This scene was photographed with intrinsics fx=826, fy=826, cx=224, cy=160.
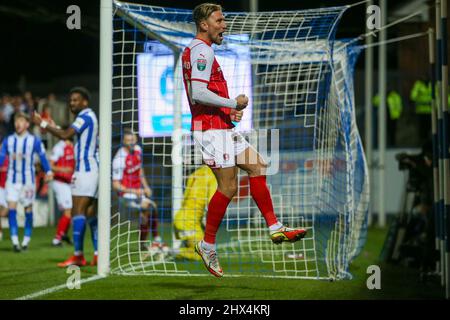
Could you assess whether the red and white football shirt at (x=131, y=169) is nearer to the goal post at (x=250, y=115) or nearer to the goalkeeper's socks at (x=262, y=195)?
the goal post at (x=250, y=115)

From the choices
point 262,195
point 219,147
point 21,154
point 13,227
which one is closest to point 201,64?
point 219,147

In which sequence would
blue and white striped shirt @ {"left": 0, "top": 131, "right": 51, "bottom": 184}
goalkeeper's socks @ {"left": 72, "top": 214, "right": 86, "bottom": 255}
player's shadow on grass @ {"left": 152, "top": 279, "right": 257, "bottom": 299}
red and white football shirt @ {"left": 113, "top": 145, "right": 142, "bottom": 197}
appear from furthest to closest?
1. blue and white striped shirt @ {"left": 0, "top": 131, "right": 51, "bottom": 184}
2. red and white football shirt @ {"left": 113, "top": 145, "right": 142, "bottom": 197}
3. goalkeeper's socks @ {"left": 72, "top": 214, "right": 86, "bottom": 255}
4. player's shadow on grass @ {"left": 152, "top": 279, "right": 257, "bottom": 299}

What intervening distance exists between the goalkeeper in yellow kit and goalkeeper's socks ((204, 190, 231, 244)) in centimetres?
400

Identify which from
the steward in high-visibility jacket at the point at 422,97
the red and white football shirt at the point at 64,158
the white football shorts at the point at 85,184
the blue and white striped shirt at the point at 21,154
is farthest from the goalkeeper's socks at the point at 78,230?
the steward in high-visibility jacket at the point at 422,97

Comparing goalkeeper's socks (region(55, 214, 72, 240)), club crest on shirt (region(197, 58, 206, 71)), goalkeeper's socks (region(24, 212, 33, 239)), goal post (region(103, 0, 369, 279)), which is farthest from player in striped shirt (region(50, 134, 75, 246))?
club crest on shirt (region(197, 58, 206, 71))

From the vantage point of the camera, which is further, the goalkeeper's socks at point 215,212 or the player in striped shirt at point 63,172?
the player in striped shirt at point 63,172

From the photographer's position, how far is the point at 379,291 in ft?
25.6

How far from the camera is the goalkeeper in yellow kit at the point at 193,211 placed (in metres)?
10.3

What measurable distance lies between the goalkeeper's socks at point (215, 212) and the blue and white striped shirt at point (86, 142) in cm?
405

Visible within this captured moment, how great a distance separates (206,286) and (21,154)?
600 cm

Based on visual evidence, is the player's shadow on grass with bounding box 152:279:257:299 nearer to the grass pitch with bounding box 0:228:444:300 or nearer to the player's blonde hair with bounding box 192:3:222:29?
the grass pitch with bounding box 0:228:444:300

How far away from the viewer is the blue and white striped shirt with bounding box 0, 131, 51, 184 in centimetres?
1298
